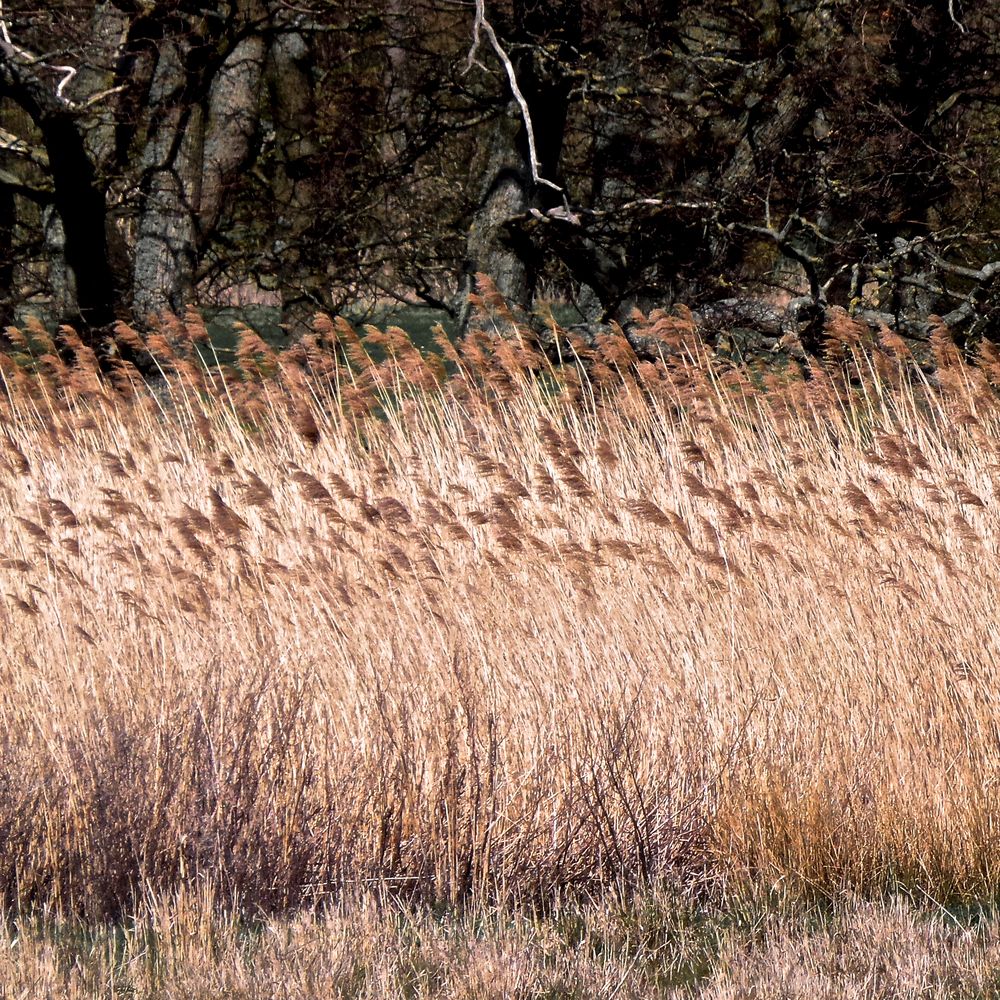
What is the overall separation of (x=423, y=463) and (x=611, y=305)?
3648mm

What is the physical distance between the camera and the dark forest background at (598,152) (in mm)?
9258

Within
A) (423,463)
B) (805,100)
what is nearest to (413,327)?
(805,100)

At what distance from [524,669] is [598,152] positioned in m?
6.81

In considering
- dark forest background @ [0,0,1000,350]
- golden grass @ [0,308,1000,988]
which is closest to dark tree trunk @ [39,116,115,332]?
dark forest background @ [0,0,1000,350]

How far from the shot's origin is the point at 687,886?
12.7 feet

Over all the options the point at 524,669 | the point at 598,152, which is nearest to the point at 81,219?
the point at 598,152

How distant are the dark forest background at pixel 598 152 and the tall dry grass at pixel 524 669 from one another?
2676 mm

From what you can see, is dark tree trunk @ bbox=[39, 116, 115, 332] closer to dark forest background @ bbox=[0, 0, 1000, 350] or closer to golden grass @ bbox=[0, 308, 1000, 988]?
dark forest background @ bbox=[0, 0, 1000, 350]

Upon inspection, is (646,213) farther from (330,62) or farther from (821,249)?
(330,62)

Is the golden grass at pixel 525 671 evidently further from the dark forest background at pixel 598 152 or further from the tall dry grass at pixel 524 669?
the dark forest background at pixel 598 152

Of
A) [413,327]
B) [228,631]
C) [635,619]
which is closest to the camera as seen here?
[635,619]

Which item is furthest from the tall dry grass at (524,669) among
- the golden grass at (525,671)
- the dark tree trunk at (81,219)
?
the dark tree trunk at (81,219)

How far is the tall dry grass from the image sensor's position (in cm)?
385

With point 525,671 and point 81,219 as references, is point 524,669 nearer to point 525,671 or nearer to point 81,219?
point 525,671
